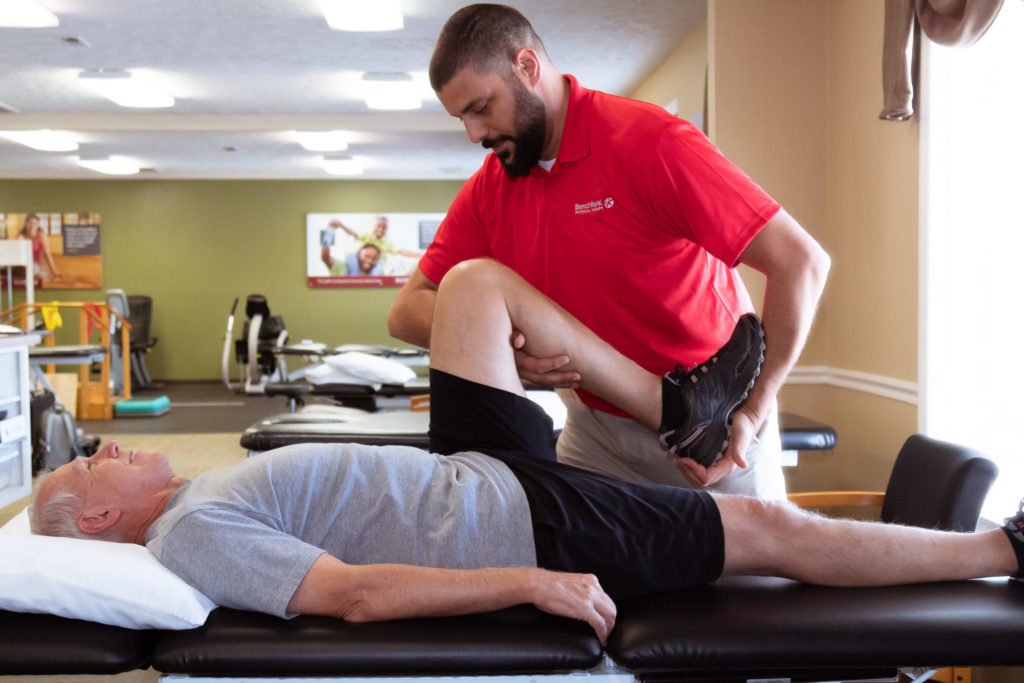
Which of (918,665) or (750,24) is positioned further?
(750,24)

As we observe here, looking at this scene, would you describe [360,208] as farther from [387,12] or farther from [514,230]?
[514,230]

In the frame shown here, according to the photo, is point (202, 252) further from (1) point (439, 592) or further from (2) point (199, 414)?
(1) point (439, 592)

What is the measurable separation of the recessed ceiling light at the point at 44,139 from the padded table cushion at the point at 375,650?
7.08 meters

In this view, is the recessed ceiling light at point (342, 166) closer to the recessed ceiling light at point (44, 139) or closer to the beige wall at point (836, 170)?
the recessed ceiling light at point (44, 139)

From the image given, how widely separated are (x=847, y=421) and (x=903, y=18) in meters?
1.38

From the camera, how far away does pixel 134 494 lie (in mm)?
1439

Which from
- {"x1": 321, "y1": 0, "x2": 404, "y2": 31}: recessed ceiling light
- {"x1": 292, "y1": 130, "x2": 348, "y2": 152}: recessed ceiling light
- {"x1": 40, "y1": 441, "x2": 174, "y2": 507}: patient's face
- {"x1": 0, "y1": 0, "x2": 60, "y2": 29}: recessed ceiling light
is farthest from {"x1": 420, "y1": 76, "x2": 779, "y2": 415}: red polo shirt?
{"x1": 292, "y1": 130, "x2": 348, "y2": 152}: recessed ceiling light

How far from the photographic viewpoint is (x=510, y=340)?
147 centimetres

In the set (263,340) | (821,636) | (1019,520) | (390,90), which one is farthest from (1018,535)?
(263,340)

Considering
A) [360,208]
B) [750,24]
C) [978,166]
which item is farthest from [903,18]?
[360,208]

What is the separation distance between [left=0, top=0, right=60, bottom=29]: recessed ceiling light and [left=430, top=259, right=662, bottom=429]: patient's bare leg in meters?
3.49

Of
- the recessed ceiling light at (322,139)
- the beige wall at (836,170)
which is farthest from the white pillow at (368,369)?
the recessed ceiling light at (322,139)

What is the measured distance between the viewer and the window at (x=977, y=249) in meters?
2.17

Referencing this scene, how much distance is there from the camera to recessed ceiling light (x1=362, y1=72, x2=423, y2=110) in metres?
5.43
